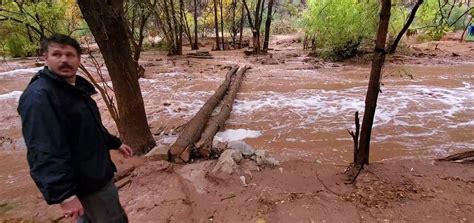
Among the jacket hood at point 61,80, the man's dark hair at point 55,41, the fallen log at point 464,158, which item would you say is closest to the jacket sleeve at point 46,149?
the jacket hood at point 61,80

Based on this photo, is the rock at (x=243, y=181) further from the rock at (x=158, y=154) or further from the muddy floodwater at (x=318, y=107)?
the muddy floodwater at (x=318, y=107)

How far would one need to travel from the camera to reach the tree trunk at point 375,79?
3.50 metres

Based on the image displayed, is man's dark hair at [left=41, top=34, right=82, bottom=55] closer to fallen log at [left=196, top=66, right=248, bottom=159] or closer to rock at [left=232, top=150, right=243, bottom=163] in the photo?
rock at [left=232, top=150, right=243, bottom=163]

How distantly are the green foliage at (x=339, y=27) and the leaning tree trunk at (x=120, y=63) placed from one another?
13.0m

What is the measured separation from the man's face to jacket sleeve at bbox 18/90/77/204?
0.68 ft

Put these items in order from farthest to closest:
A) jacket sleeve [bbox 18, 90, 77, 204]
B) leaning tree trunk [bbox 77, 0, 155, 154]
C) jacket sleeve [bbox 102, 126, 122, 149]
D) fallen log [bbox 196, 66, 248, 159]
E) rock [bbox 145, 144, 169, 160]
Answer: fallen log [bbox 196, 66, 248, 159], rock [bbox 145, 144, 169, 160], leaning tree trunk [bbox 77, 0, 155, 154], jacket sleeve [bbox 102, 126, 122, 149], jacket sleeve [bbox 18, 90, 77, 204]

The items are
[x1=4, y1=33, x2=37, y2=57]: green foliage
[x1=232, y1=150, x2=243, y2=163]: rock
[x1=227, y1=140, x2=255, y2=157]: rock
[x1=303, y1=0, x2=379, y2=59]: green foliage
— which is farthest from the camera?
[x1=4, y1=33, x2=37, y2=57]: green foliage

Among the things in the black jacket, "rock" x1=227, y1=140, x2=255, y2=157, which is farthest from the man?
"rock" x1=227, y1=140, x2=255, y2=157

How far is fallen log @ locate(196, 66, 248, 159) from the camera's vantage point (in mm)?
5117

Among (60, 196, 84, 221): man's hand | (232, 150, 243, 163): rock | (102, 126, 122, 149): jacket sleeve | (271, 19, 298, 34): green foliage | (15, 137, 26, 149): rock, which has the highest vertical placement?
(271, 19, 298, 34): green foliage

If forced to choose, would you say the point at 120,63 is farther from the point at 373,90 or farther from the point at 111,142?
the point at 373,90

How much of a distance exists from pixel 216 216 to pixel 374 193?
1701mm

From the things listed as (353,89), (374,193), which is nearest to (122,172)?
(374,193)

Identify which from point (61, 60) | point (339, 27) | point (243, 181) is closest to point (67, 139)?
point (61, 60)
